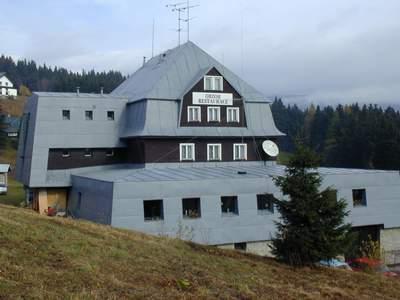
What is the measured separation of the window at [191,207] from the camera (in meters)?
28.4

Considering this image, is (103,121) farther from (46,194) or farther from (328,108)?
(328,108)

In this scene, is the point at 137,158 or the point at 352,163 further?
the point at 352,163

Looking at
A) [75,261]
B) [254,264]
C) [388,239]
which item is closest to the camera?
[75,261]

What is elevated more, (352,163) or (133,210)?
(352,163)

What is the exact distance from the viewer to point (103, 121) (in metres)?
37.3

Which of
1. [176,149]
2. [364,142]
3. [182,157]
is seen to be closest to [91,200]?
[176,149]

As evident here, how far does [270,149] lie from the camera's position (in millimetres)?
38594

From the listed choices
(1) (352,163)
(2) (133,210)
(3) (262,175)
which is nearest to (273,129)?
(3) (262,175)

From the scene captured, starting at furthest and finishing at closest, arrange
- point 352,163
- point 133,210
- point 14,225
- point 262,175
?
point 352,163
point 262,175
point 133,210
point 14,225

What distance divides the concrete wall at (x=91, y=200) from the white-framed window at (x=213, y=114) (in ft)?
33.4

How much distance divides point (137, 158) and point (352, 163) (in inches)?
2251

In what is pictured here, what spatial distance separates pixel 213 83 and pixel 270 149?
6435mm

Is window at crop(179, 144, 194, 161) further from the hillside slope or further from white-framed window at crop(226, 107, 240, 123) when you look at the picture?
the hillside slope

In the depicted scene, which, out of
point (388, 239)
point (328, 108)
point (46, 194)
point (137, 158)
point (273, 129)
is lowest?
point (388, 239)
